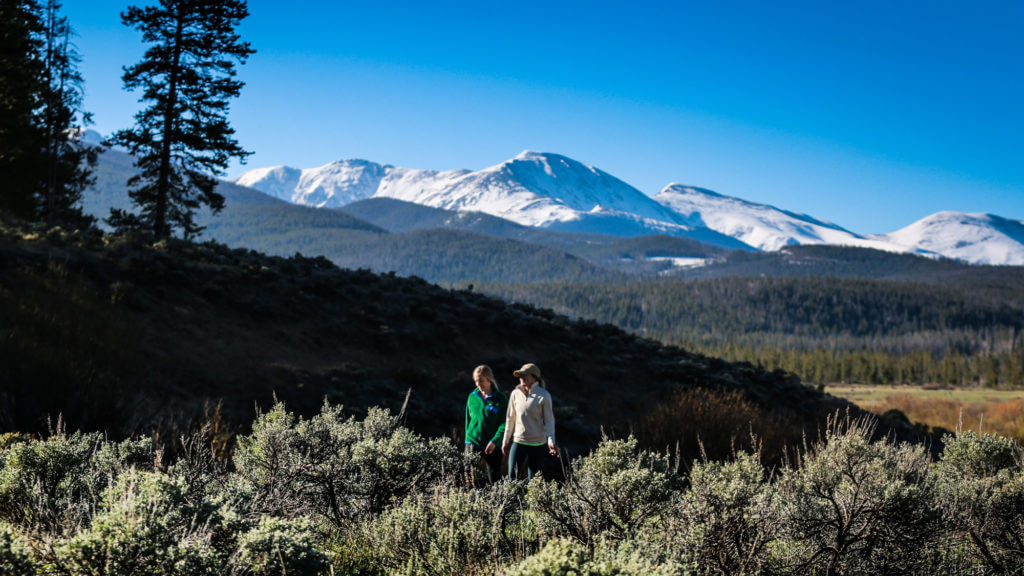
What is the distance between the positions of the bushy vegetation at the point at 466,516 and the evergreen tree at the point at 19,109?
18091 mm

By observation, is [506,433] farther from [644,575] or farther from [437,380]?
[437,380]

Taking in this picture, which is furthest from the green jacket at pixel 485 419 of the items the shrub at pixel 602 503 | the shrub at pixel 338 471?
the shrub at pixel 602 503

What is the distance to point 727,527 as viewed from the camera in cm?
371

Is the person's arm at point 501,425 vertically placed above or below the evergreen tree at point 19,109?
below

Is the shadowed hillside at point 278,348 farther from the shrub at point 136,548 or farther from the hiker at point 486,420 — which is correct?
the shrub at point 136,548

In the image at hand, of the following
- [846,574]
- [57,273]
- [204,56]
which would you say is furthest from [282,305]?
[846,574]

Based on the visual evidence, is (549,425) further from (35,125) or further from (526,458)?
(35,125)

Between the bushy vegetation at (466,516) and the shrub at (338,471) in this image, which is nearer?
the bushy vegetation at (466,516)

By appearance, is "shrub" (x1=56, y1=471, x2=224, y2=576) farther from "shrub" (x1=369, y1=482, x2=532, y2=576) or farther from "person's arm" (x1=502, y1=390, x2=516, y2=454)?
"person's arm" (x1=502, y1=390, x2=516, y2=454)

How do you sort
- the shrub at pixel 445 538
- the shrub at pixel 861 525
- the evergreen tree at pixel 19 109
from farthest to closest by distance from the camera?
1. the evergreen tree at pixel 19 109
2. the shrub at pixel 861 525
3. the shrub at pixel 445 538

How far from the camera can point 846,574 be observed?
408 centimetres

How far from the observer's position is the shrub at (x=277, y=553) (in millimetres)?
3105

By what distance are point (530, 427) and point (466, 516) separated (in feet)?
7.70

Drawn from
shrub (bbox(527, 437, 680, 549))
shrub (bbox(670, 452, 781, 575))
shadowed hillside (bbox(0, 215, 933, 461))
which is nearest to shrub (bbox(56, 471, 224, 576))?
shrub (bbox(527, 437, 680, 549))
